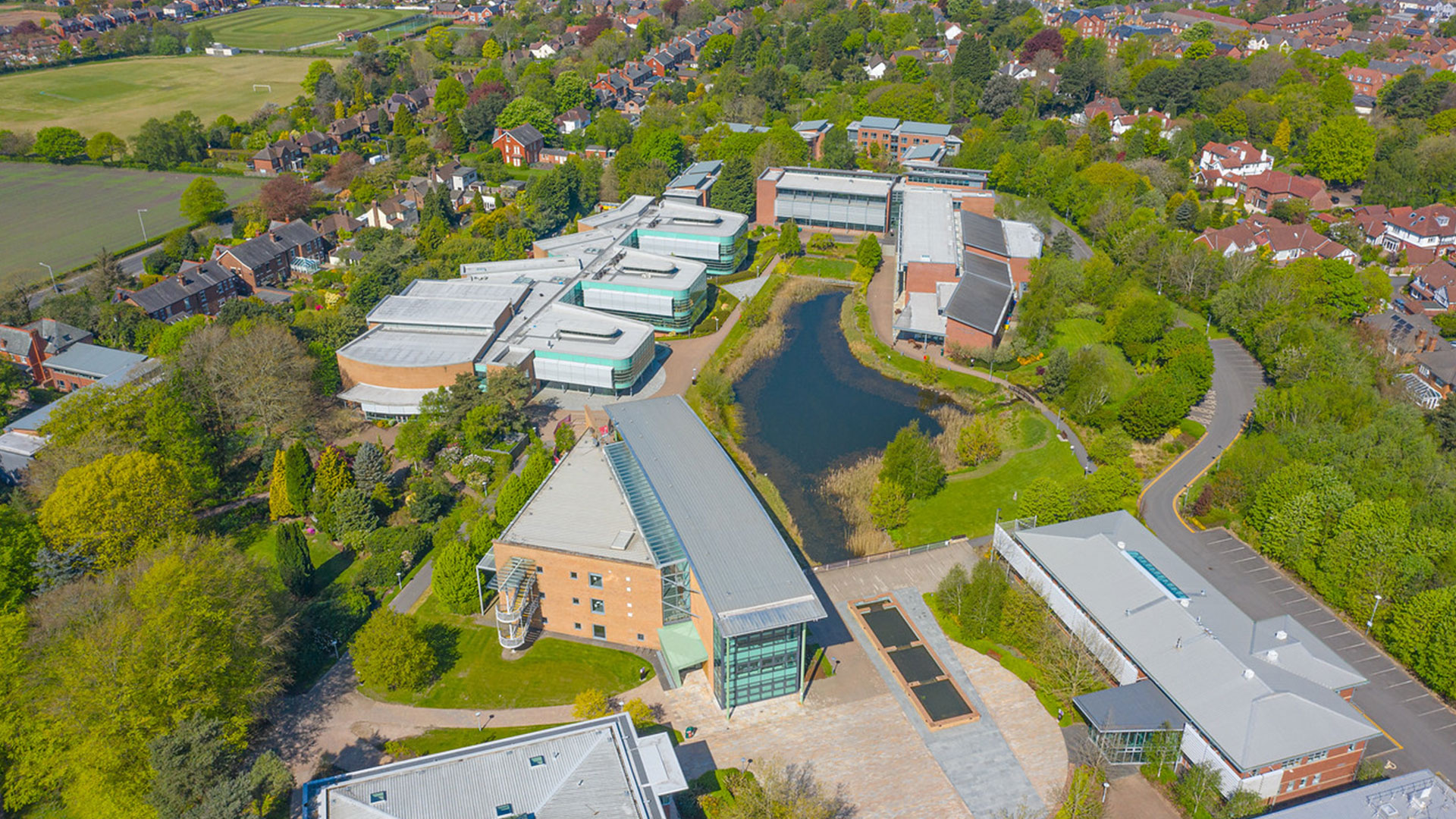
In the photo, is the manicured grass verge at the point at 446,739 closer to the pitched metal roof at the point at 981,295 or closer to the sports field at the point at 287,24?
the pitched metal roof at the point at 981,295

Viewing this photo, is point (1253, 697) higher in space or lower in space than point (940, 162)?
lower

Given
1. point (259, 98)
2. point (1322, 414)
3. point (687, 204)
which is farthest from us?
point (259, 98)

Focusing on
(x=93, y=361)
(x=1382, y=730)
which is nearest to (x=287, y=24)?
(x=93, y=361)

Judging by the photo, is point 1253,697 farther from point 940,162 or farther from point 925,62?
point 925,62

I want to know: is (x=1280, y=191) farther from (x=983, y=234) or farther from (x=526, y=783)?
(x=526, y=783)

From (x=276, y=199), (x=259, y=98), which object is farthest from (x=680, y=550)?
(x=259, y=98)

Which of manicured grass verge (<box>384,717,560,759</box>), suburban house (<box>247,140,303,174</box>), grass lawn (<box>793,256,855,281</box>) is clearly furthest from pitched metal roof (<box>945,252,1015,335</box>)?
suburban house (<box>247,140,303,174</box>)

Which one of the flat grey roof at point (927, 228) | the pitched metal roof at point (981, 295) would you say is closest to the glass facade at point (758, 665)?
the pitched metal roof at point (981, 295)
